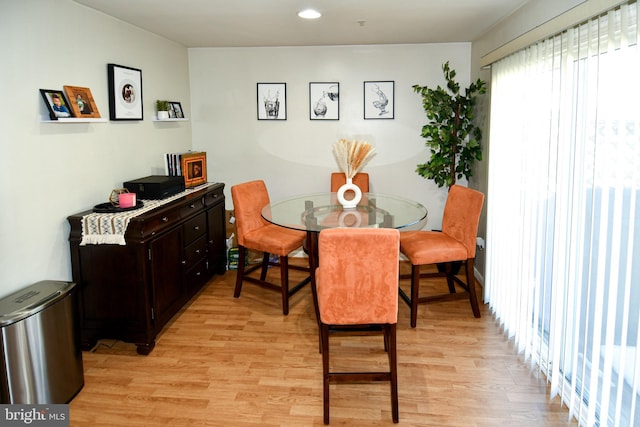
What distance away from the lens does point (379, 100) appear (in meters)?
4.94

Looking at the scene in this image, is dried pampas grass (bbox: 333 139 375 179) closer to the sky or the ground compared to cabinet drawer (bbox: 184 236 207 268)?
closer to the sky

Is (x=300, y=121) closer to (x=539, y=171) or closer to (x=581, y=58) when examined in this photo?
(x=539, y=171)

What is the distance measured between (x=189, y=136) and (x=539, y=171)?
352 cm

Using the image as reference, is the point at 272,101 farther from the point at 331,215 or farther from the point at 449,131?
the point at 331,215

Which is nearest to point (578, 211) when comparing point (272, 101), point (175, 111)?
point (272, 101)

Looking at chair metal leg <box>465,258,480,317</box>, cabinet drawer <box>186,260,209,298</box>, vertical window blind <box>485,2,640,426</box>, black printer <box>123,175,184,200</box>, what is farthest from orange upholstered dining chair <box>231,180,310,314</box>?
vertical window blind <box>485,2,640,426</box>

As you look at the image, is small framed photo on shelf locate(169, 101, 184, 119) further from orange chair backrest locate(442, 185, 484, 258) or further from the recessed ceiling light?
orange chair backrest locate(442, 185, 484, 258)

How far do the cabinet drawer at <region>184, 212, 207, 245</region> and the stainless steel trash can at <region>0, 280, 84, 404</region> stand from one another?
3.89 ft

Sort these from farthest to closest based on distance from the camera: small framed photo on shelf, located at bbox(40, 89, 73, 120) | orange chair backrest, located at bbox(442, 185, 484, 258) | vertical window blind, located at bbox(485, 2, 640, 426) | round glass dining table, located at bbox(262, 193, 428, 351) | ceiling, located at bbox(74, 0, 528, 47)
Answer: orange chair backrest, located at bbox(442, 185, 484, 258)
round glass dining table, located at bbox(262, 193, 428, 351)
ceiling, located at bbox(74, 0, 528, 47)
small framed photo on shelf, located at bbox(40, 89, 73, 120)
vertical window blind, located at bbox(485, 2, 640, 426)

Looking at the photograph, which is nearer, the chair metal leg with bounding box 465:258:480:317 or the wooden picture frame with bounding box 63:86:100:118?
the wooden picture frame with bounding box 63:86:100:118

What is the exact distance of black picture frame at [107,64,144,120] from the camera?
3.56 m

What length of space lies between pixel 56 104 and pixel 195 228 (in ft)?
4.84

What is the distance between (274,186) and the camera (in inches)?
205

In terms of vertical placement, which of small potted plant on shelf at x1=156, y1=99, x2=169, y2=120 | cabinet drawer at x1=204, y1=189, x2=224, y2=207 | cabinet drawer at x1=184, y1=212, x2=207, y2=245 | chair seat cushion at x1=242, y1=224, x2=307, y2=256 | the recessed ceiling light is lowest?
chair seat cushion at x1=242, y1=224, x2=307, y2=256
